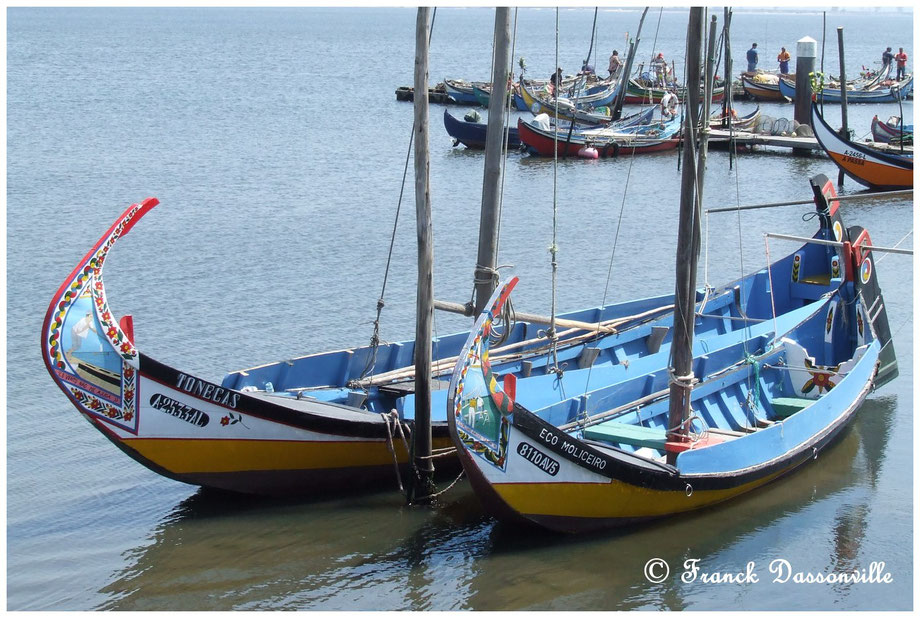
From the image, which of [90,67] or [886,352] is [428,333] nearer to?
[886,352]

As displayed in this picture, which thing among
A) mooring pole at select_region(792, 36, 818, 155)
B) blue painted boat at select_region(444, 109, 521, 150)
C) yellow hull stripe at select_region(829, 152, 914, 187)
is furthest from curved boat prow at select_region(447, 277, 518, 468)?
mooring pole at select_region(792, 36, 818, 155)

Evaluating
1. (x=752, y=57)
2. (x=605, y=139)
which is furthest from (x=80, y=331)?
(x=752, y=57)

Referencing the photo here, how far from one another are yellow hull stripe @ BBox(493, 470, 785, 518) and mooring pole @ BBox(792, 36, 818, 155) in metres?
32.0

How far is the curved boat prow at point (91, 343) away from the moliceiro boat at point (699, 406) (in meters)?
3.44

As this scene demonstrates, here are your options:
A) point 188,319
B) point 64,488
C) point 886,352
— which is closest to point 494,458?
point 64,488

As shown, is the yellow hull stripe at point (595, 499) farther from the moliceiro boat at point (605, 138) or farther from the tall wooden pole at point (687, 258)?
the moliceiro boat at point (605, 138)

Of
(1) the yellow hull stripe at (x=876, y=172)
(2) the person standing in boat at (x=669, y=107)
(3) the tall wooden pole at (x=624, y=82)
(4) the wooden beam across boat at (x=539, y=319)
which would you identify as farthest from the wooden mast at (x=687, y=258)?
(3) the tall wooden pole at (x=624, y=82)

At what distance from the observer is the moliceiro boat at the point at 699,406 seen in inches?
427

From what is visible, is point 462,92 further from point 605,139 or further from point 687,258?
point 687,258

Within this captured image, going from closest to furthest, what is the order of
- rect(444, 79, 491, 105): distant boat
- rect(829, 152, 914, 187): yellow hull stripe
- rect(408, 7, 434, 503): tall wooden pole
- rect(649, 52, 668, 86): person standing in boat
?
rect(408, 7, 434, 503): tall wooden pole
rect(829, 152, 914, 187): yellow hull stripe
rect(649, 52, 668, 86): person standing in boat
rect(444, 79, 491, 105): distant boat

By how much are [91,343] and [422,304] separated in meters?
3.37

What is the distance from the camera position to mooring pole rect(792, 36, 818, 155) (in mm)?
41406

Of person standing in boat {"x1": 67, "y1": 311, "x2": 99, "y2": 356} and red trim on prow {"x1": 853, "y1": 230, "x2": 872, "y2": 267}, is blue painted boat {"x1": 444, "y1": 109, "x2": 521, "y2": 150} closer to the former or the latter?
red trim on prow {"x1": 853, "y1": 230, "x2": 872, "y2": 267}

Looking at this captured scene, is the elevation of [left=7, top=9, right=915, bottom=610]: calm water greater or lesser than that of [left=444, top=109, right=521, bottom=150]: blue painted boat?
lesser
